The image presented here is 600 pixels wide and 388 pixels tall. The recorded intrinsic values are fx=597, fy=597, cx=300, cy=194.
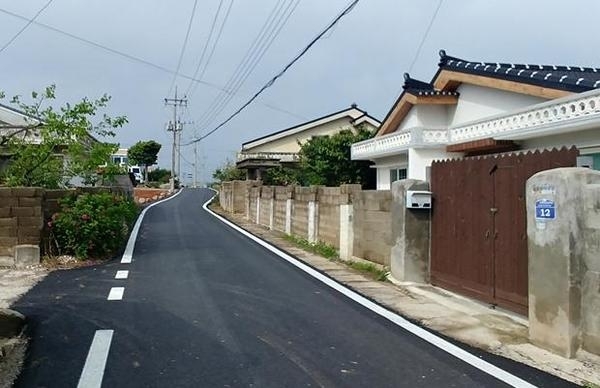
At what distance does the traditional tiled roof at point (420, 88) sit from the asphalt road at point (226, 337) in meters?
11.7

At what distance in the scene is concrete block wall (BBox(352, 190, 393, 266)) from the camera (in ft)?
37.5

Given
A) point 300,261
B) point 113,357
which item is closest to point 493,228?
point 113,357

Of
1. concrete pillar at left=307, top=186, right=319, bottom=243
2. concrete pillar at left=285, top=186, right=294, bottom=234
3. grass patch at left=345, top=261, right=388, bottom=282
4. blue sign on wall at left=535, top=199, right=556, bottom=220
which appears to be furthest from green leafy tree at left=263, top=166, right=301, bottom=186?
blue sign on wall at left=535, top=199, right=556, bottom=220

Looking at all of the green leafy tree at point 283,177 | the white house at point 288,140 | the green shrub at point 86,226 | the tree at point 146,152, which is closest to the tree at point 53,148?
the green shrub at point 86,226

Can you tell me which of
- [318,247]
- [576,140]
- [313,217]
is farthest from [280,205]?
[576,140]

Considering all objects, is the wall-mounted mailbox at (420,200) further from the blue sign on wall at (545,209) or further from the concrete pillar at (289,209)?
the concrete pillar at (289,209)

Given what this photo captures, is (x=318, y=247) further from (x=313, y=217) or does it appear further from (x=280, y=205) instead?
(x=280, y=205)

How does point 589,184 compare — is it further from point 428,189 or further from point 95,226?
point 95,226

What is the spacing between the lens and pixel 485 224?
815 centimetres

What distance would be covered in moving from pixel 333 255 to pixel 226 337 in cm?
746

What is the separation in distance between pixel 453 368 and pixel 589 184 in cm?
230

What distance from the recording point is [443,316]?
25.5 feet

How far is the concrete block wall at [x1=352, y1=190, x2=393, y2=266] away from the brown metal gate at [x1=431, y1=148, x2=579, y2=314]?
5.04 feet

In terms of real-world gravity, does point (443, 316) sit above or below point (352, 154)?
below
